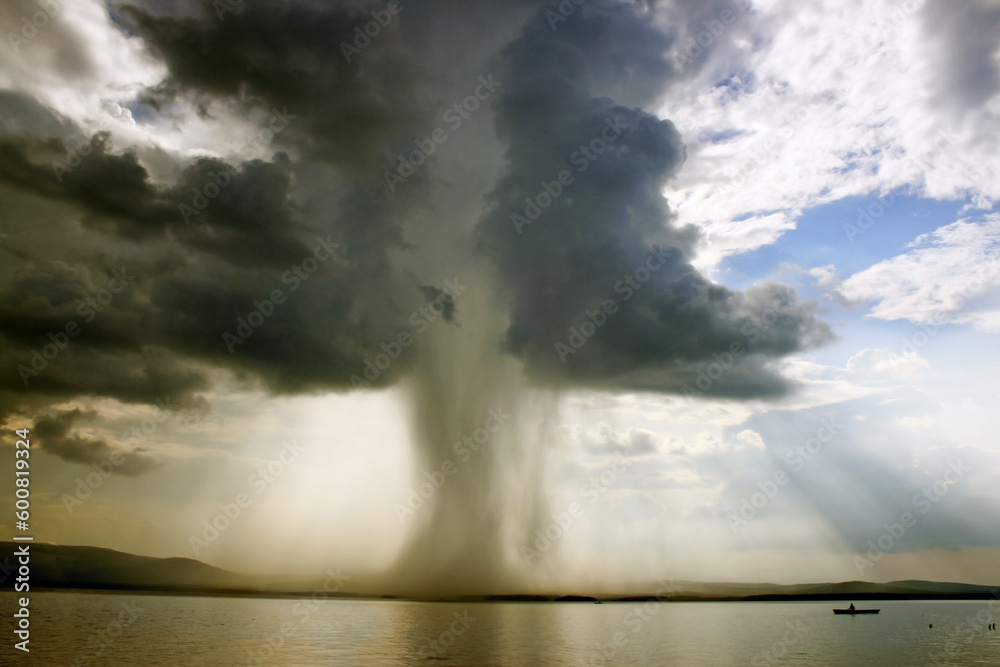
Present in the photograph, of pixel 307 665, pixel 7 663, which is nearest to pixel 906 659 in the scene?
pixel 307 665

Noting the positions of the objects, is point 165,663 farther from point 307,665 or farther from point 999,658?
point 999,658

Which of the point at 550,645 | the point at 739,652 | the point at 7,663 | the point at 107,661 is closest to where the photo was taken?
the point at 7,663

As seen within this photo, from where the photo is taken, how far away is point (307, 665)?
72125 mm

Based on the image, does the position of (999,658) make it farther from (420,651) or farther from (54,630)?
(54,630)

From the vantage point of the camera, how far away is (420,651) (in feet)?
303

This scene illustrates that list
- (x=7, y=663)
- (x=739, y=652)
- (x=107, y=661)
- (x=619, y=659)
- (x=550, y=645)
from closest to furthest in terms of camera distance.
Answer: (x=7, y=663) < (x=107, y=661) < (x=619, y=659) < (x=739, y=652) < (x=550, y=645)

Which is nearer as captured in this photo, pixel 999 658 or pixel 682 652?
pixel 999 658

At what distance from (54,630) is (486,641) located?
268ft

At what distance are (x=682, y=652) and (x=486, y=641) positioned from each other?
124 feet

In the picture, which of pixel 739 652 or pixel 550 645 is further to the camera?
pixel 550 645

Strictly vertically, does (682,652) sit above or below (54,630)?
above

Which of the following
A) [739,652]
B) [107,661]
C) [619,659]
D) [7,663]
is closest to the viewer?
[7,663]

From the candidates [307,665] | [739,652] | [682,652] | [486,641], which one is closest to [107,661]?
[307,665]

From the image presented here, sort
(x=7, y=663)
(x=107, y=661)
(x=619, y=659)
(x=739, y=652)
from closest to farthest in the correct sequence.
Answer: (x=7, y=663)
(x=107, y=661)
(x=619, y=659)
(x=739, y=652)
